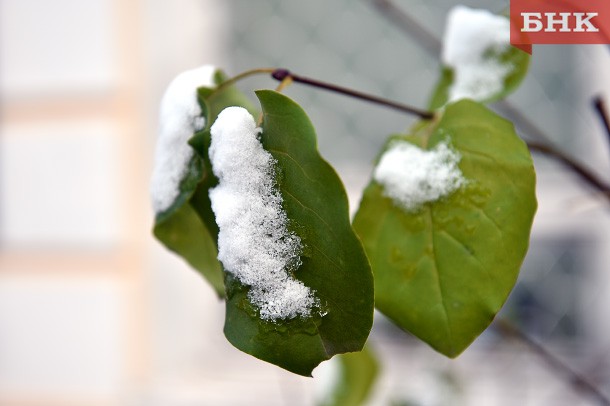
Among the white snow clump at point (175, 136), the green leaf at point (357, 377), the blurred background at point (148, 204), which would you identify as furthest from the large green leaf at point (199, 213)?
the blurred background at point (148, 204)

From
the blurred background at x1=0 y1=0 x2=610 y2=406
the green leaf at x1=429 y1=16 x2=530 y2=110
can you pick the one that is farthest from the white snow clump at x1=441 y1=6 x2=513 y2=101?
the blurred background at x1=0 y1=0 x2=610 y2=406

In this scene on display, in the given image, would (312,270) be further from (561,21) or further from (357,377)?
(357,377)

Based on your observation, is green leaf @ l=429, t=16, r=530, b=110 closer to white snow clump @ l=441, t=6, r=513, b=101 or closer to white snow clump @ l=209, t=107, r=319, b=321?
white snow clump @ l=441, t=6, r=513, b=101

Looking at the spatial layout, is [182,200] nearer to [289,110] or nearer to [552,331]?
[289,110]

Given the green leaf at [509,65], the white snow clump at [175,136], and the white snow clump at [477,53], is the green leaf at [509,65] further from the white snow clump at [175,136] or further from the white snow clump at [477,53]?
the white snow clump at [175,136]

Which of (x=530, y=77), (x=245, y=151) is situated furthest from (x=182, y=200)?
(x=530, y=77)

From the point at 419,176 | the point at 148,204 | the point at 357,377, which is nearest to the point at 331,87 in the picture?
the point at 419,176
